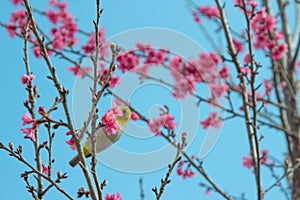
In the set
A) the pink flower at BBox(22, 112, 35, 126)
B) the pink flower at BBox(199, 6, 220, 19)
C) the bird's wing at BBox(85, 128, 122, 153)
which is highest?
the pink flower at BBox(199, 6, 220, 19)

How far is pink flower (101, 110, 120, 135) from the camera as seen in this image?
196cm

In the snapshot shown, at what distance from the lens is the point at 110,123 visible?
1.97 metres

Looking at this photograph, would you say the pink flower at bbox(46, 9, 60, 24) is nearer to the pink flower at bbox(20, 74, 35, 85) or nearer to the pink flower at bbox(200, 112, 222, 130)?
the pink flower at bbox(200, 112, 222, 130)

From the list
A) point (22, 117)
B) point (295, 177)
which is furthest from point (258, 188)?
point (22, 117)

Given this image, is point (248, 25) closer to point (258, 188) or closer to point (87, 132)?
point (258, 188)

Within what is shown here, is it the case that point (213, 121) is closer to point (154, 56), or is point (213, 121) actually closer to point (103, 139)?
point (154, 56)

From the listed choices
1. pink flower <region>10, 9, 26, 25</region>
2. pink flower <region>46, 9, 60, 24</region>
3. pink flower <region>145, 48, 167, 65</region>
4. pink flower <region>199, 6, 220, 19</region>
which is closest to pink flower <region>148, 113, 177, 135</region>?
pink flower <region>145, 48, 167, 65</region>

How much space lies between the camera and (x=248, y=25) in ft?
→ 11.2

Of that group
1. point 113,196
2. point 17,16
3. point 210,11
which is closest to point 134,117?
point 113,196

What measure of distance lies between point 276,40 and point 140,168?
3.77 metres

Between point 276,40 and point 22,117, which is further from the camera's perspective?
point 276,40

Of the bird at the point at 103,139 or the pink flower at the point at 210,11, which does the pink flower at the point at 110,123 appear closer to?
the bird at the point at 103,139

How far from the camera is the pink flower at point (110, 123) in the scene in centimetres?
196

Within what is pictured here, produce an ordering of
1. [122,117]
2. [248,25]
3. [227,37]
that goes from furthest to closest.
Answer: [227,37], [248,25], [122,117]
